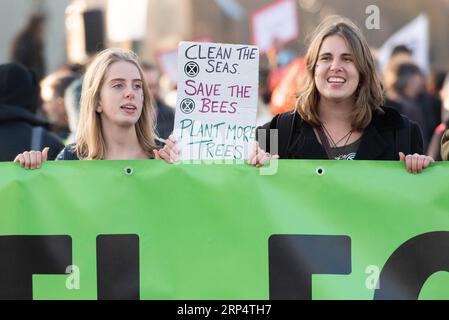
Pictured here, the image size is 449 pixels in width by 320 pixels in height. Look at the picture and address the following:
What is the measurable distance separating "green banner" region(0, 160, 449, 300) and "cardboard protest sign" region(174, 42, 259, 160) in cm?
11

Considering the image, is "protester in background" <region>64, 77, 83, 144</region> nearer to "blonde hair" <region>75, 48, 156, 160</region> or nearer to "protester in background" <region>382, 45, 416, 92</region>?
"blonde hair" <region>75, 48, 156, 160</region>

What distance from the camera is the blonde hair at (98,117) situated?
6.35m

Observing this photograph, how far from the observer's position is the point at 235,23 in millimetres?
62062

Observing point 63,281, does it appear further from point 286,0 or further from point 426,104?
point 286,0

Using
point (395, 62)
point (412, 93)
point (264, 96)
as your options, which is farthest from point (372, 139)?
point (264, 96)

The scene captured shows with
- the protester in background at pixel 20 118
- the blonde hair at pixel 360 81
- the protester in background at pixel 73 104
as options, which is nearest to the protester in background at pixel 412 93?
the protester in background at pixel 73 104

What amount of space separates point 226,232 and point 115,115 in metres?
0.95

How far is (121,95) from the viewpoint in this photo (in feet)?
20.7

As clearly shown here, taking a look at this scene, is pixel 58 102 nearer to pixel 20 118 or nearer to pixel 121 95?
pixel 20 118

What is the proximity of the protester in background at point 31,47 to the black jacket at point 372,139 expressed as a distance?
23.0 feet

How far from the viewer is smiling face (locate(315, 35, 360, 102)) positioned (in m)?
6.15

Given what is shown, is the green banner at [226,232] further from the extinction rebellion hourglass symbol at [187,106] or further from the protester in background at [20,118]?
the protester in background at [20,118]
